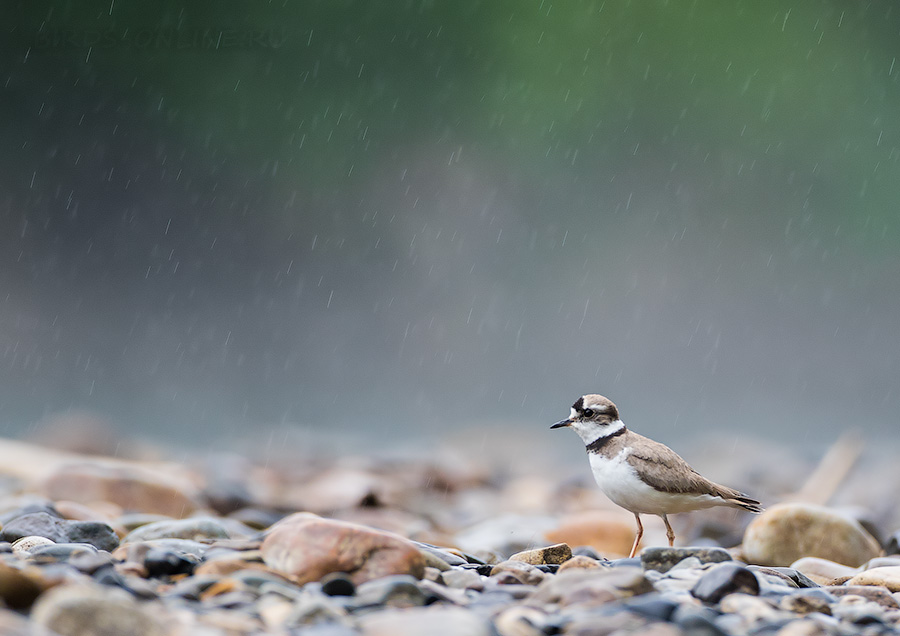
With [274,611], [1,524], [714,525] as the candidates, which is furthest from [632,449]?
[1,524]

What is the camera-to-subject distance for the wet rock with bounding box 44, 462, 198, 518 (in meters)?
6.60

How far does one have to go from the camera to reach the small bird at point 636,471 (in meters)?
4.02

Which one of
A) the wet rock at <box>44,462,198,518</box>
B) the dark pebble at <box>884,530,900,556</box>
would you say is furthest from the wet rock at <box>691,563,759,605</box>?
the wet rock at <box>44,462,198,518</box>

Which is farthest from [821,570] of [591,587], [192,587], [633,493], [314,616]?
[192,587]

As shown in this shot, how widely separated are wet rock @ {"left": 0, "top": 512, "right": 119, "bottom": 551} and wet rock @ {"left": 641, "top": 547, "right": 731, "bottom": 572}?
8.49ft

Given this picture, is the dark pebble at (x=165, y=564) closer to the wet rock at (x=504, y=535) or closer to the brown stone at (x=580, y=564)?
the brown stone at (x=580, y=564)

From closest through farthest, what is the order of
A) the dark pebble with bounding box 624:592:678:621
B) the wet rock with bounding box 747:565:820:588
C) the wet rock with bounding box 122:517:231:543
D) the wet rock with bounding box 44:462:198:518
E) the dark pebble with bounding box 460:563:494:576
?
the dark pebble with bounding box 624:592:678:621
the dark pebble with bounding box 460:563:494:576
the wet rock with bounding box 747:565:820:588
the wet rock with bounding box 122:517:231:543
the wet rock with bounding box 44:462:198:518

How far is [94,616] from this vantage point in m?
2.01

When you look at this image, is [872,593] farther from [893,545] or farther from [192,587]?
[192,587]

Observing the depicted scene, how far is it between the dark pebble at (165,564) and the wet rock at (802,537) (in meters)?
3.49

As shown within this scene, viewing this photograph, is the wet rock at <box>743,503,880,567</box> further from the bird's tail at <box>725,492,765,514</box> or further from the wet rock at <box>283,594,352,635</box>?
the wet rock at <box>283,594,352,635</box>

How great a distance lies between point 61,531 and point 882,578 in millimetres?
3924

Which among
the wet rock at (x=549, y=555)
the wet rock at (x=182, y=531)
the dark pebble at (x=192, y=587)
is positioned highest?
the wet rock at (x=182, y=531)

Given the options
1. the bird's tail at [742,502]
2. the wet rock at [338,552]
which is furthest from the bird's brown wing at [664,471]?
the wet rock at [338,552]
